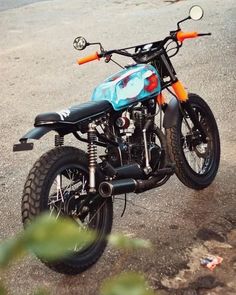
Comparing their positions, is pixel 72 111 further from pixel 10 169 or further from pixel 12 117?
pixel 12 117

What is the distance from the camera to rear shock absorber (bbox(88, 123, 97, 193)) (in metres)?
2.64

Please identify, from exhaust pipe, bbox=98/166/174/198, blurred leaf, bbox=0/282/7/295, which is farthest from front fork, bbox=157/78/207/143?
blurred leaf, bbox=0/282/7/295

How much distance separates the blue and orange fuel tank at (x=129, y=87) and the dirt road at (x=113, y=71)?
2.82 feet

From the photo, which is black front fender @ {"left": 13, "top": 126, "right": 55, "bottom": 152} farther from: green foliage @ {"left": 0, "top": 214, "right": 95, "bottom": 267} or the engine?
green foliage @ {"left": 0, "top": 214, "right": 95, "bottom": 267}

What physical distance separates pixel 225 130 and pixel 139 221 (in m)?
1.67

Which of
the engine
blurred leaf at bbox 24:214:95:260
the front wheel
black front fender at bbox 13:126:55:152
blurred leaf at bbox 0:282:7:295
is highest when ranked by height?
black front fender at bbox 13:126:55:152

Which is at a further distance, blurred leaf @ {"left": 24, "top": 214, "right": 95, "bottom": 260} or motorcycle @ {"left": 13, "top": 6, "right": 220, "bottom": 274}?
motorcycle @ {"left": 13, "top": 6, "right": 220, "bottom": 274}

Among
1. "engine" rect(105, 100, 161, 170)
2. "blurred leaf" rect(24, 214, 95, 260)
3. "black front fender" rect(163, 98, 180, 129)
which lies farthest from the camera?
"black front fender" rect(163, 98, 180, 129)

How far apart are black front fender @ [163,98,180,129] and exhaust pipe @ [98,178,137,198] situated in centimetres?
59

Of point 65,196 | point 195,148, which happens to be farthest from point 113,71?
point 65,196

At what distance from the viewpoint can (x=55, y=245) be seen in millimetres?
322

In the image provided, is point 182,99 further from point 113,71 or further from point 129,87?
point 113,71

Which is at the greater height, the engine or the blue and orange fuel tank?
the blue and orange fuel tank

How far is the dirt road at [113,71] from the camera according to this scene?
2783 mm
